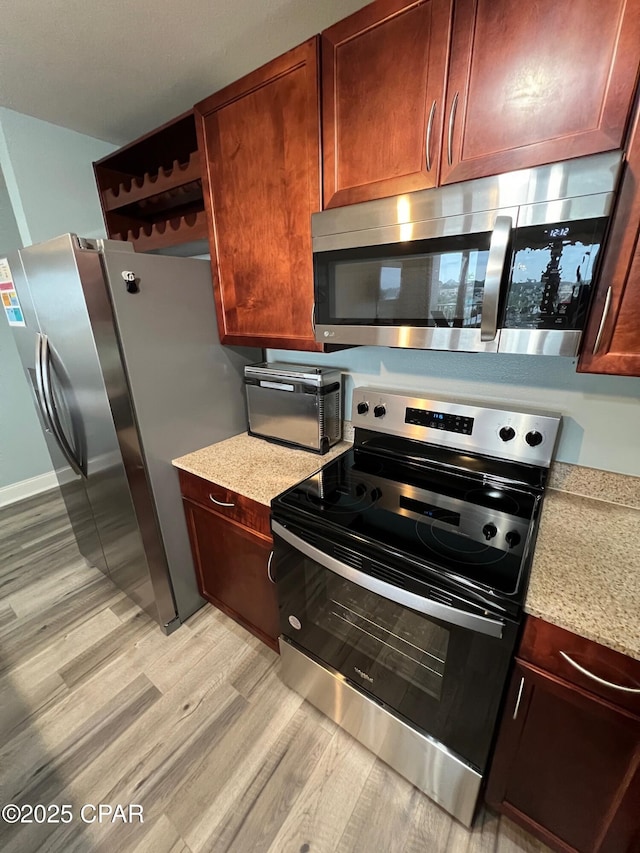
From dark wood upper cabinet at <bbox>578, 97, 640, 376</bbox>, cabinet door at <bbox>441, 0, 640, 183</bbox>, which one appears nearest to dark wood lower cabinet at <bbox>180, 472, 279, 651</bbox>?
dark wood upper cabinet at <bbox>578, 97, 640, 376</bbox>

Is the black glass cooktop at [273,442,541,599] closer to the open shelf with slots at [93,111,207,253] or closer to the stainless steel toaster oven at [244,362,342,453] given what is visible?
the stainless steel toaster oven at [244,362,342,453]

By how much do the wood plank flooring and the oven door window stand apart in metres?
1.52

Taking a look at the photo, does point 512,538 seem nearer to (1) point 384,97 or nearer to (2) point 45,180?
(1) point 384,97

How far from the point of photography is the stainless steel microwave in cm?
77

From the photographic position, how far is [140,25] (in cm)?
122

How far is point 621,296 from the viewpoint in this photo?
2.61 ft

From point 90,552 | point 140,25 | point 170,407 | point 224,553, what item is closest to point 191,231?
point 140,25

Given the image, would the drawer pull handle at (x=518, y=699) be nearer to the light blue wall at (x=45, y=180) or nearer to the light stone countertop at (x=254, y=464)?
the light stone countertop at (x=254, y=464)

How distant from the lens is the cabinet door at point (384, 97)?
2.85ft

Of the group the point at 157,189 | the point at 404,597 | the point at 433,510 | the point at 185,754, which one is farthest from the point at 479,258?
the point at 185,754

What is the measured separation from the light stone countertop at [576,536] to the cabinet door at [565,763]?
7.5 inches

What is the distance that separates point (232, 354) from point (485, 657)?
1.53m

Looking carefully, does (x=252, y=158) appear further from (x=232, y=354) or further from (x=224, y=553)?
(x=224, y=553)

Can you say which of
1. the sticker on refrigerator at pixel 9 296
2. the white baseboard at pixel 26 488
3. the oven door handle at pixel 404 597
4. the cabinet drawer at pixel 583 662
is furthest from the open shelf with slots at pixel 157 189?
the white baseboard at pixel 26 488
